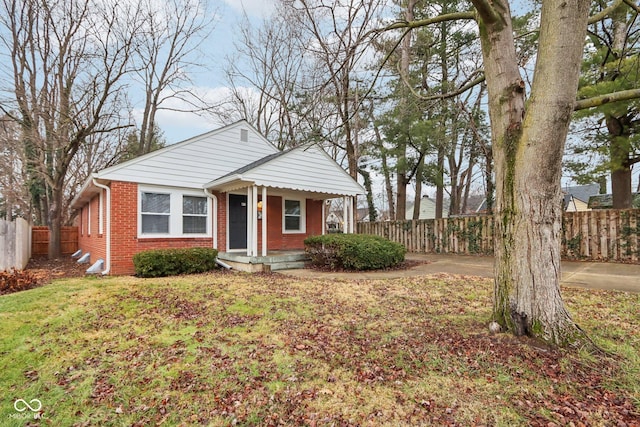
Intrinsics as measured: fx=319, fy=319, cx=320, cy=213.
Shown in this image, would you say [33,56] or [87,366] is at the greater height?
[33,56]

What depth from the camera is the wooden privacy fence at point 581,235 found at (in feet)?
28.8

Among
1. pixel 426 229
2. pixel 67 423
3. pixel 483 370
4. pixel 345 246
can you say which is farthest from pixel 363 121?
pixel 67 423

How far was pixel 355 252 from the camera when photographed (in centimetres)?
902

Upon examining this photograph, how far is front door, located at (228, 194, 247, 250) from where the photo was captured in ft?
36.6

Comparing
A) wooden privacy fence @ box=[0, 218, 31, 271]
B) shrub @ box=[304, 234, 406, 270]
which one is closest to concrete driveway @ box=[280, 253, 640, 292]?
shrub @ box=[304, 234, 406, 270]

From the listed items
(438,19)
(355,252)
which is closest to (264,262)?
(355,252)

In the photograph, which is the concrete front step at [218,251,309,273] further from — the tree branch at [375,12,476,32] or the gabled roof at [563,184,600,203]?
the gabled roof at [563,184,600,203]

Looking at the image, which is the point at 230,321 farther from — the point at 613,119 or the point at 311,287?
the point at 613,119

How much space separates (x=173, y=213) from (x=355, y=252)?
5.73 m

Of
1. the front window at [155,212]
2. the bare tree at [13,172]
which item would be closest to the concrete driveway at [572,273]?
the front window at [155,212]

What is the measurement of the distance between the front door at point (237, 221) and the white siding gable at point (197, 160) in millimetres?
1054

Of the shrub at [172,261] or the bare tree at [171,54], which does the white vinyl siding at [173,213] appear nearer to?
the shrub at [172,261]

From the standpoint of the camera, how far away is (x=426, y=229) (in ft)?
45.3

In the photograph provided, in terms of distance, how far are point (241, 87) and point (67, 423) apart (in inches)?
862
